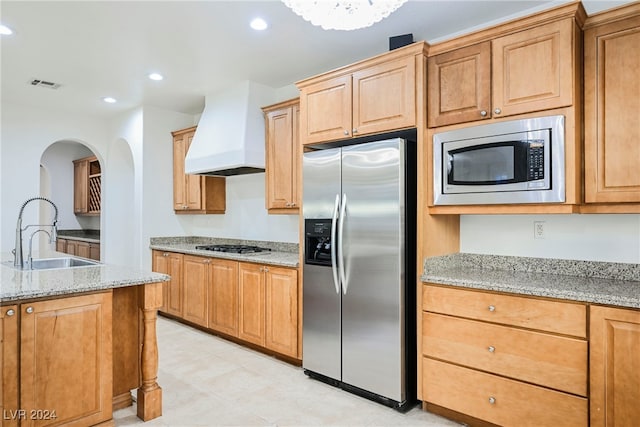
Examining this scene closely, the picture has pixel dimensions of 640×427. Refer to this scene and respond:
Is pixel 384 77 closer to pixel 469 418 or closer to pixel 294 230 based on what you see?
pixel 294 230

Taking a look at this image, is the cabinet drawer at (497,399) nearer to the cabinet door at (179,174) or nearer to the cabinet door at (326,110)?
the cabinet door at (326,110)

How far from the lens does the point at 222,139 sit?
412cm

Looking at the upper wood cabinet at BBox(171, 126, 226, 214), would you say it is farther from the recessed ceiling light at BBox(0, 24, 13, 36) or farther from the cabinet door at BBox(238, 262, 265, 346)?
the recessed ceiling light at BBox(0, 24, 13, 36)

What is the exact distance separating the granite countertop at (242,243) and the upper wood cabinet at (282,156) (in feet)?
1.42

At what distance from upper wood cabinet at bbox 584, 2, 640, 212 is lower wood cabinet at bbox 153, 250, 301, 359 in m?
2.15

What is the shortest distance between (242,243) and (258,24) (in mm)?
2550

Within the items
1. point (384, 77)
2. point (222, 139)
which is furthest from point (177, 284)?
point (384, 77)

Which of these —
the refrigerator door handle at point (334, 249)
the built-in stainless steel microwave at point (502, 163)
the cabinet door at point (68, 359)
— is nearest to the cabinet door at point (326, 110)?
the refrigerator door handle at point (334, 249)

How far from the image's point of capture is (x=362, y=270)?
8.98 feet

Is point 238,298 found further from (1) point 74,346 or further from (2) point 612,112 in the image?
(2) point 612,112

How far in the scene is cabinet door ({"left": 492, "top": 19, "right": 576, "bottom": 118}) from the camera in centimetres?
210

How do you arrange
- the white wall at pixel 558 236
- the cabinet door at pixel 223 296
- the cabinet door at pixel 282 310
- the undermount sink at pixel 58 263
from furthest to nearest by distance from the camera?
the cabinet door at pixel 223 296 < the cabinet door at pixel 282 310 < the undermount sink at pixel 58 263 < the white wall at pixel 558 236

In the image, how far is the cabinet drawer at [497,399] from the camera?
2.02 metres

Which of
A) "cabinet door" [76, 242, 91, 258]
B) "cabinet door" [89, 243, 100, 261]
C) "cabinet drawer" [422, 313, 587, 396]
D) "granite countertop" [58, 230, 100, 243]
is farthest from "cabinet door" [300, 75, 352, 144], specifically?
"granite countertop" [58, 230, 100, 243]
